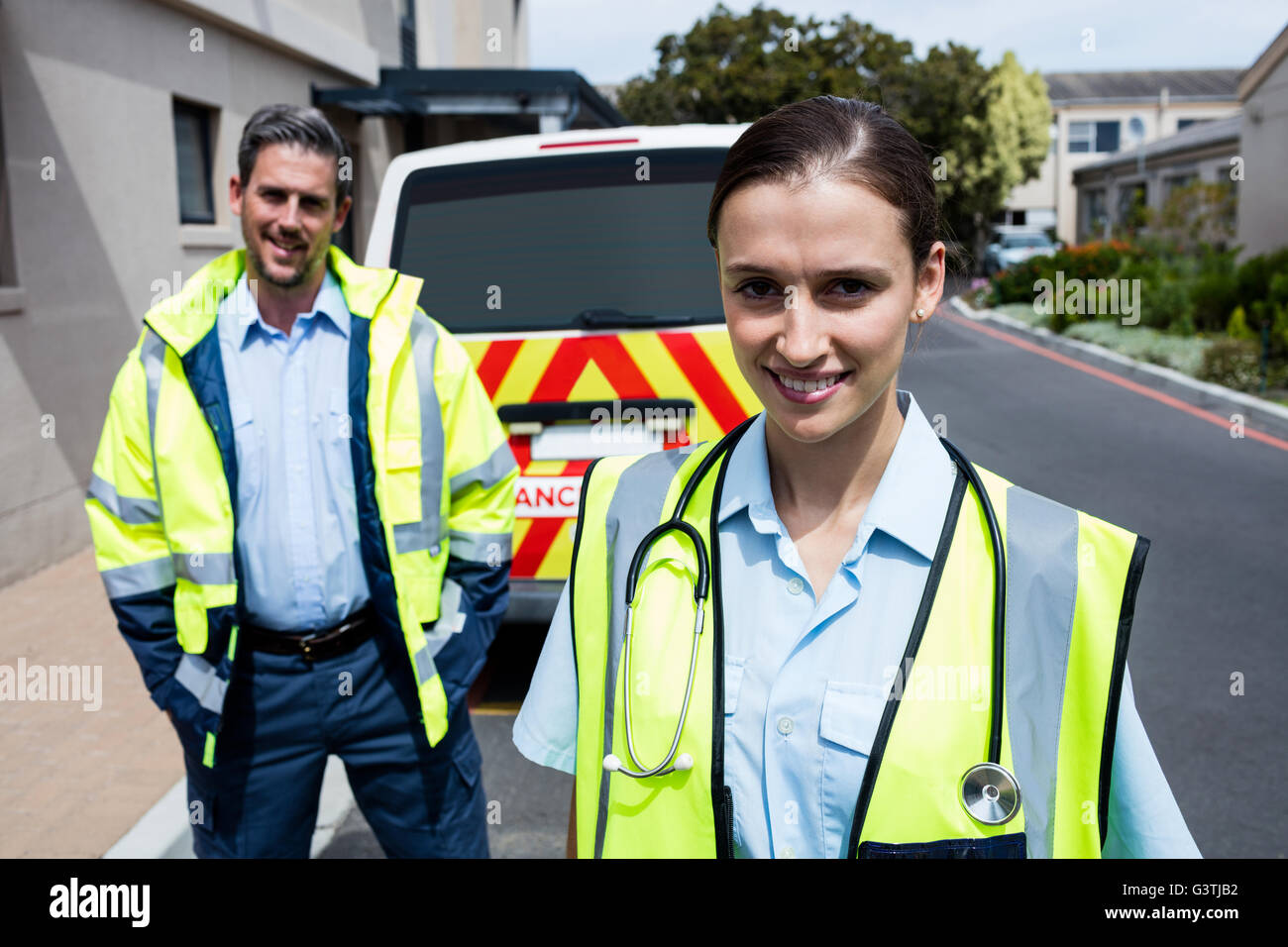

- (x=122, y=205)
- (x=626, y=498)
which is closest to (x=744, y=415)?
(x=626, y=498)

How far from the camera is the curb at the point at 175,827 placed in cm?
373

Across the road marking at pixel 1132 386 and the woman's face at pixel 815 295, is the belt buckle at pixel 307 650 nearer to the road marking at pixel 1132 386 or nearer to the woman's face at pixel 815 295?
the woman's face at pixel 815 295

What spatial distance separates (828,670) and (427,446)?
1.60m

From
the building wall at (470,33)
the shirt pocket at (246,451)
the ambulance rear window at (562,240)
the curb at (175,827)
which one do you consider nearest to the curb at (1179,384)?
the ambulance rear window at (562,240)

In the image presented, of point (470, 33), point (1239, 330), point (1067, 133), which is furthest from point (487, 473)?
point (1067, 133)

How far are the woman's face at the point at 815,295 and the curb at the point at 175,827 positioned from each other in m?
2.51

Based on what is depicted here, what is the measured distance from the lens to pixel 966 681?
59.6 inches

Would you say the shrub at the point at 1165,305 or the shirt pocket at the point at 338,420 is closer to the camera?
the shirt pocket at the point at 338,420

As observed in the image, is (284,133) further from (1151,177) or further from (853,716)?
(1151,177)

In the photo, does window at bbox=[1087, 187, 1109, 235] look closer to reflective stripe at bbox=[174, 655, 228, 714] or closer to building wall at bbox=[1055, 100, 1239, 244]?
building wall at bbox=[1055, 100, 1239, 244]

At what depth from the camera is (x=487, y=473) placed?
305 cm

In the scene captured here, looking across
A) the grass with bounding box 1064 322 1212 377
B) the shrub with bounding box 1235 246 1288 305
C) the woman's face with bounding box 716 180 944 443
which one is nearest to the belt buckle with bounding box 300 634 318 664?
the woman's face with bounding box 716 180 944 443
